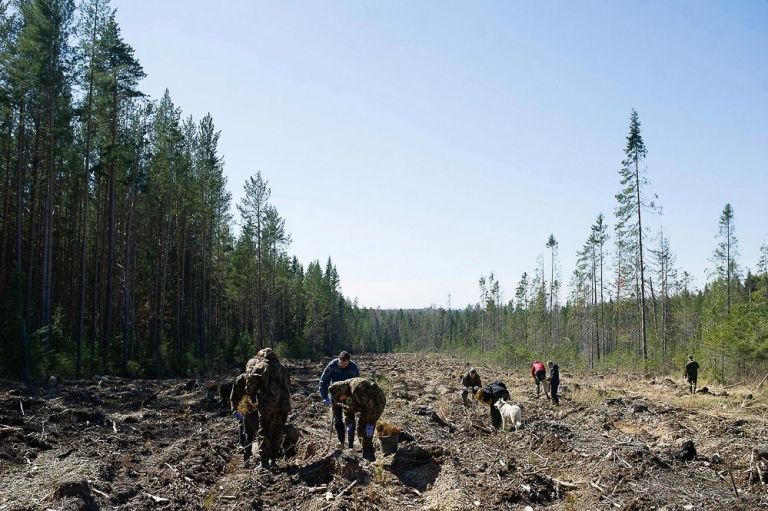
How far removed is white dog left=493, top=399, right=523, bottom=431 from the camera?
1259 centimetres

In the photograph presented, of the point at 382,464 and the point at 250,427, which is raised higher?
the point at 250,427

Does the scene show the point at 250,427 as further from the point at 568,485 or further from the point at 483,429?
the point at 483,429

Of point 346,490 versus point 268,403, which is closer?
point 346,490

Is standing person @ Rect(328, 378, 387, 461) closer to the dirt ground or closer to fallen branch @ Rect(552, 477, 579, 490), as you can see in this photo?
the dirt ground

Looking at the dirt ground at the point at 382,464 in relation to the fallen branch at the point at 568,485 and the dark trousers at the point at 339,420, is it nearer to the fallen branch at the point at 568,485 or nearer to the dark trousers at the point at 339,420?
the fallen branch at the point at 568,485

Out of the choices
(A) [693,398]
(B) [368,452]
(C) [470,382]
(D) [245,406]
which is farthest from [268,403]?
(A) [693,398]

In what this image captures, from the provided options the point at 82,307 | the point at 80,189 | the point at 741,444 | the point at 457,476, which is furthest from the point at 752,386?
the point at 80,189

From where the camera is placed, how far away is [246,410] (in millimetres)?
9016

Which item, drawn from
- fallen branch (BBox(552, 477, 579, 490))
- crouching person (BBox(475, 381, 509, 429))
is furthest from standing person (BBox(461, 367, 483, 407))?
fallen branch (BBox(552, 477, 579, 490))

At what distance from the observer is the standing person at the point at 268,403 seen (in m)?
8.52

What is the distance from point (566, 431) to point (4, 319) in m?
19.2

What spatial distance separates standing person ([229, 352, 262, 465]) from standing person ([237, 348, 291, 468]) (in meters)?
0.30

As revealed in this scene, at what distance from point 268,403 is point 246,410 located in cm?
76

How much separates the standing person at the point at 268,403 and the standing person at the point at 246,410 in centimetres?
30
